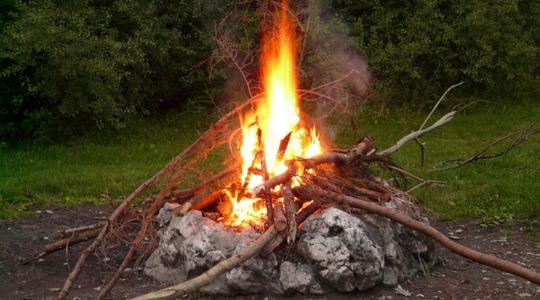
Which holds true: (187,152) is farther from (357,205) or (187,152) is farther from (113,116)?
(113,116)

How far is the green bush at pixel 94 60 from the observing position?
11.0m

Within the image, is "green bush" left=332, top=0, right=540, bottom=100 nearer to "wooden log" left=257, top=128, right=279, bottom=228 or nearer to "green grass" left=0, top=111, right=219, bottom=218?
"green grass" left=0, top=111, right=219, bottom=218

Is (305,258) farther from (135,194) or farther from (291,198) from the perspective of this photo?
(135,194)

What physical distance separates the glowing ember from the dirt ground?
1.06 meters

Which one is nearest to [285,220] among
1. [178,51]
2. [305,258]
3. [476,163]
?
[305,258]

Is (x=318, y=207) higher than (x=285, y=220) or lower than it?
higher

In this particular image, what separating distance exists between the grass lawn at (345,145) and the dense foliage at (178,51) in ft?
1.62

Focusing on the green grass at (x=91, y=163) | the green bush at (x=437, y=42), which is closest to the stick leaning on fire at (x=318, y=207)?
the green grass at (x=91, y=163)

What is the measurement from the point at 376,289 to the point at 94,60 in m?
6.80

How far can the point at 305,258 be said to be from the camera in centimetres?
534

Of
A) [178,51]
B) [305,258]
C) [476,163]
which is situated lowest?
[305,258]

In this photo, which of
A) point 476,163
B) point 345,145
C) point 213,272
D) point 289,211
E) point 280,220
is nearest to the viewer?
point 213,272

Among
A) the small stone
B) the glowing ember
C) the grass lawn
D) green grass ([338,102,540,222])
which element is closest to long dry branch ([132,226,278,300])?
the glowing ember

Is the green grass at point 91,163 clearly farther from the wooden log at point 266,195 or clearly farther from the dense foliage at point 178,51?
the wooden log at point 266,195
